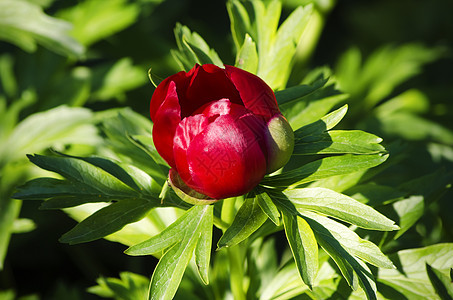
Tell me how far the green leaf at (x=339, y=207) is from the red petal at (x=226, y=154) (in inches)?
4.0

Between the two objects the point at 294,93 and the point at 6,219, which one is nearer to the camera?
the point at 294,93

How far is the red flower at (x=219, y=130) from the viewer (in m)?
0.67

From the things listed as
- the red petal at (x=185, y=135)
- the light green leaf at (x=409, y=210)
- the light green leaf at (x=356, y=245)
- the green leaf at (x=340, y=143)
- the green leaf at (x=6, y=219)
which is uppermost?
the red petal at (x=185, y=135)

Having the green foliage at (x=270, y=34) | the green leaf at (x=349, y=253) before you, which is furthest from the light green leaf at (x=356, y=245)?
the green foliage at (x=270, y=34)

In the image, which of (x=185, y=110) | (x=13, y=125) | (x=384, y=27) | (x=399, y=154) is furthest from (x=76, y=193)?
(x=384, y=27)

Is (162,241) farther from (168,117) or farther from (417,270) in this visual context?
(417,270)

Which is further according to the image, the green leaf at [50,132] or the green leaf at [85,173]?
the green leaf at [50,132]

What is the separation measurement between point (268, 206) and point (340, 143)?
142 mm

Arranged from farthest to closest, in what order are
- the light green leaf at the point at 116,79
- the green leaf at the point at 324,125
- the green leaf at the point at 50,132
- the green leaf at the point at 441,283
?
the light green leaf at the point at 116,79 < the green leaf at the point at 50,132 < the green leaf at the point at 441,283 < the green leaf at the point at 324,125

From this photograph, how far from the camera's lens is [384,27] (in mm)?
2654

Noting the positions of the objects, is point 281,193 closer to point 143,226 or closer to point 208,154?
point 208,154

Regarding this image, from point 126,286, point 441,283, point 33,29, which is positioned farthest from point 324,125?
point 33,29

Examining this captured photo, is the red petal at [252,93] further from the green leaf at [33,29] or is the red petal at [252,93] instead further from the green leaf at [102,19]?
the green leaf at [102,19]

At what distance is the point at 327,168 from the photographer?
760 mm
